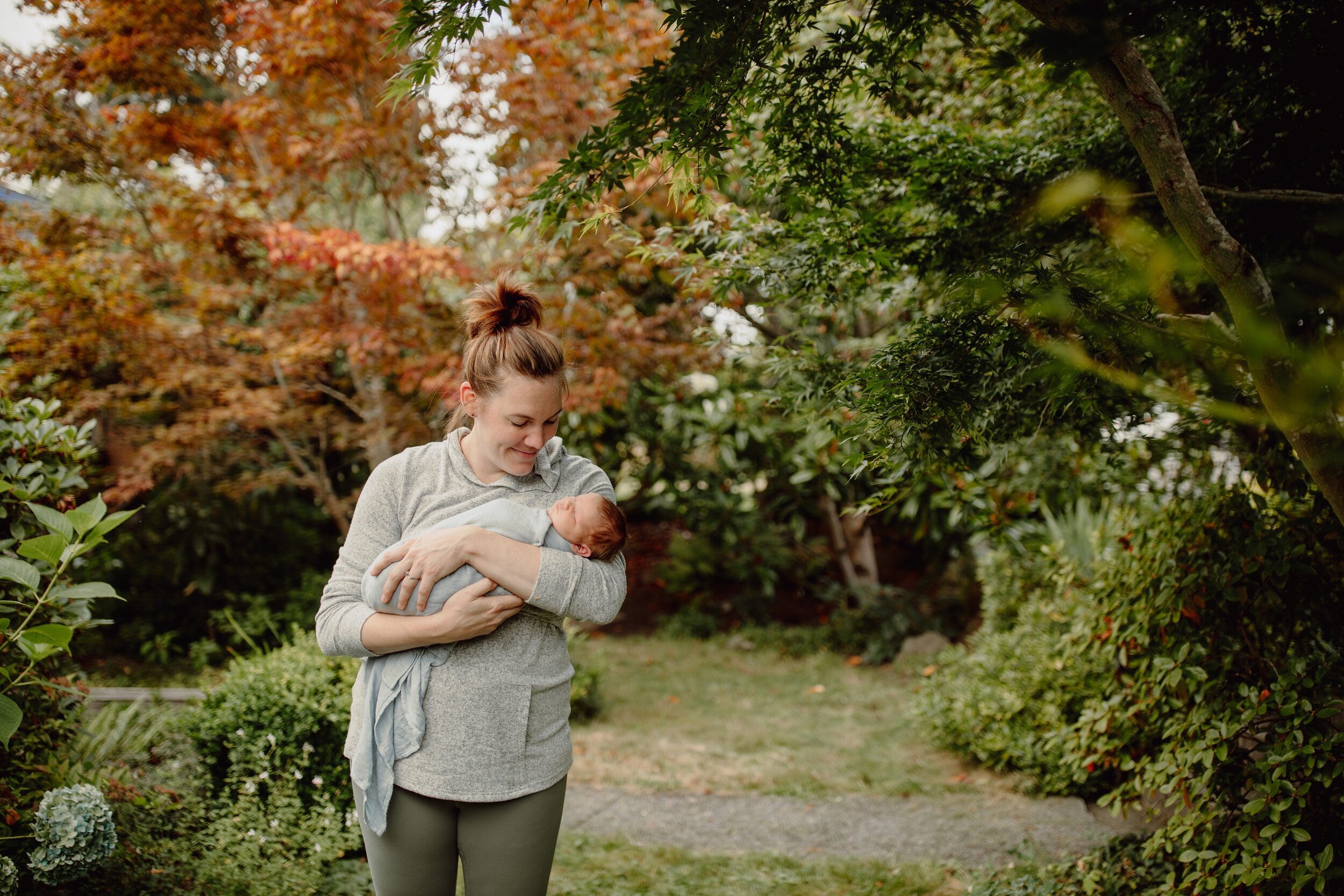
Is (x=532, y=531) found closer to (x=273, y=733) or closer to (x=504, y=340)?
(x=504, y=340)

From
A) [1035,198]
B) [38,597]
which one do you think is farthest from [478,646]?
[1035,198]

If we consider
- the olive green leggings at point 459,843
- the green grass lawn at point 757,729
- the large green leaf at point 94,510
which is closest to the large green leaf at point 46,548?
the large green leaf at point 94,510

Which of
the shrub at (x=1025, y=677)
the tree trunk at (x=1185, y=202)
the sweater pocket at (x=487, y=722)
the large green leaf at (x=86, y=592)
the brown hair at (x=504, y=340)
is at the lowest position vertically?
the shrub at (x=1025, y=677)

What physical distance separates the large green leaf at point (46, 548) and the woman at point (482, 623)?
0.87 metres

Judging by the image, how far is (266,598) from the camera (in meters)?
6.66

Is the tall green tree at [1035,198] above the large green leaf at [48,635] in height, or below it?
above

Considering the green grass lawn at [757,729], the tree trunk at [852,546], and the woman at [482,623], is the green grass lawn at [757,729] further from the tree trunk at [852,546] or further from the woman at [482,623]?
the woman at [482,623]

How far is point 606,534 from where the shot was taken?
69.7 inches

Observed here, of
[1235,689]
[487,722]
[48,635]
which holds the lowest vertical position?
[1235,689]

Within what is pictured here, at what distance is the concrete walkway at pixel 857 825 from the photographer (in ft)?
10.9

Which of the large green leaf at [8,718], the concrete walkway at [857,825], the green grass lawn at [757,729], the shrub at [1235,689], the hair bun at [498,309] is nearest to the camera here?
the hair bun at [498,309]

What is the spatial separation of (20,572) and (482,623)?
139 centimetres

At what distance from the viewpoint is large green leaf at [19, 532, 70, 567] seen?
2004 millimetres

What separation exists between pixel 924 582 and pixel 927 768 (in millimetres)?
3365
